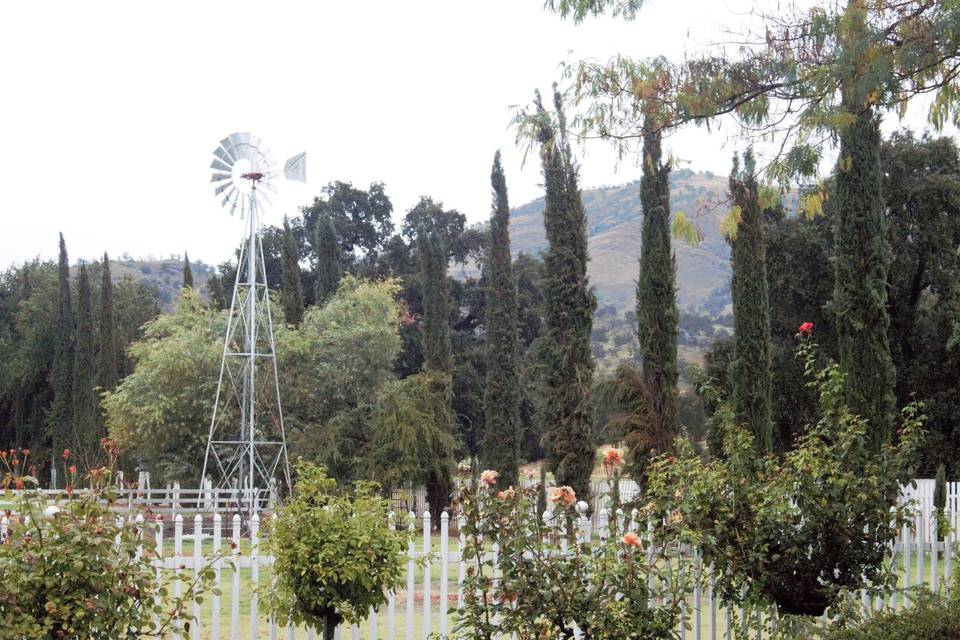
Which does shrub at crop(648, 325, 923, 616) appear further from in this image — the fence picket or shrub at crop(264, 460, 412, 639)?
shrub at crop(264, 460, 412, 639)

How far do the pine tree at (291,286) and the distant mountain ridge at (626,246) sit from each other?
56.2 meters

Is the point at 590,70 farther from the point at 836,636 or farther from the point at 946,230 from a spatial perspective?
the point at 946,230

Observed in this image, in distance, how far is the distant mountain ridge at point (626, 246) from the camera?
357ft

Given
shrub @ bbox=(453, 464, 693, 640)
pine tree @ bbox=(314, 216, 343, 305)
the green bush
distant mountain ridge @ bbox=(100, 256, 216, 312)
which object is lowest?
the green bush

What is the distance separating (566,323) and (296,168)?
7968mm

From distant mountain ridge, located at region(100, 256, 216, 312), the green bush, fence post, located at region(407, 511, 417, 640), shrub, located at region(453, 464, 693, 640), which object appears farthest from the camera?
distant mountain ridge, located at region(100, 256, 216, 312)

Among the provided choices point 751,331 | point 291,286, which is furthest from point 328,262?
point 751,331

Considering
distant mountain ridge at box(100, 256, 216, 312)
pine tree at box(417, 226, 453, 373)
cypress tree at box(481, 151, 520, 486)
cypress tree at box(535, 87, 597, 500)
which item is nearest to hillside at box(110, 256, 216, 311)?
distant mountain ridge at box(100, 256, 216, 312)

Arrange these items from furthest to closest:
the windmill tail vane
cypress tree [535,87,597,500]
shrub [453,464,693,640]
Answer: cypress tree [535,87,597,500] → the windmill tail vane → shrub [453,464,693,640]

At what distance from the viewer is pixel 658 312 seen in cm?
2225

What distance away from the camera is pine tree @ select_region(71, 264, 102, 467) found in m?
35.8

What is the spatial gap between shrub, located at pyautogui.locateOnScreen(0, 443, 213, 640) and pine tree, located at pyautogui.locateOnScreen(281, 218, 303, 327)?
1065 inches

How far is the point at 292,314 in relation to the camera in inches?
1304

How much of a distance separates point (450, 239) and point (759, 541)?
3835cm
